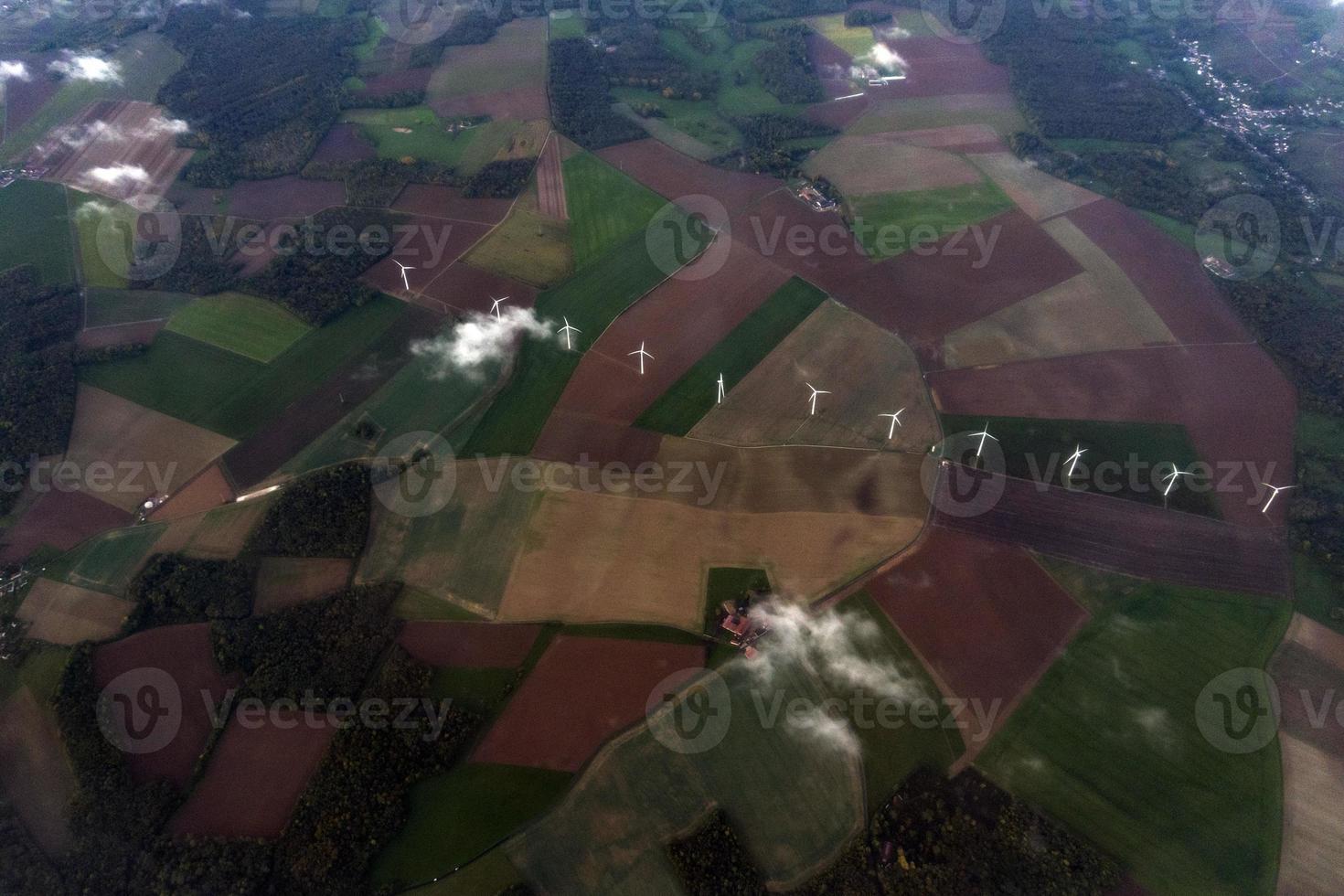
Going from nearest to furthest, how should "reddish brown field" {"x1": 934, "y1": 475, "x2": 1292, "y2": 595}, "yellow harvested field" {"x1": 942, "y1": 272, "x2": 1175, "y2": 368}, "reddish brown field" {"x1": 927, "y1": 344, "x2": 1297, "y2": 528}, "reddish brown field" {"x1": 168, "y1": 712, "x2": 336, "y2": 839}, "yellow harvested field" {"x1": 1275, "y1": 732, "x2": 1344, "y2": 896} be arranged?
"yellow harvested field" {"x1": 1275, "y1": 732, "x2": 1344, "y2": 896} < "reddish brown field" {"x1": 168, "y1": 712, "x2": 336, "y2": 839} < "reddish brown field" {"x1": 934, "y1": 475, "x2": 1292, "y2": 595} < "reddish brown field" {"x1": 927, "y1": 344, "x2": 1297, "y2": 528} < "yellow harvested field" {"x1": 942, "y1": 272, "x2": 1175, "y2": 368}

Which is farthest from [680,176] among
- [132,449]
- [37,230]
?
[37,230]

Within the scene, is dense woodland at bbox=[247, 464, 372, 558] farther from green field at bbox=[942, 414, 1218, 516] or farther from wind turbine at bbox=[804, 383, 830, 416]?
green field at bbox=[942, 414, 1218, 516]

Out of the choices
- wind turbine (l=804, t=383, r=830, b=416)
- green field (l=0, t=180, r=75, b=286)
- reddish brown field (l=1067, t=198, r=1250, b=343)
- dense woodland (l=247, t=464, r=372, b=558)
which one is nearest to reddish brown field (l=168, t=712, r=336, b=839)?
dense woodland (l=247, t=464, r=372, b=558)

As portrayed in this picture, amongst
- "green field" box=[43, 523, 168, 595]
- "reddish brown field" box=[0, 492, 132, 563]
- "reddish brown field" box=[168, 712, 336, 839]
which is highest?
"reddish brown field" box=[0, 492, 132, 563]

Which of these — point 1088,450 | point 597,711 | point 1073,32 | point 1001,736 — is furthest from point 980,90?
point 597,711

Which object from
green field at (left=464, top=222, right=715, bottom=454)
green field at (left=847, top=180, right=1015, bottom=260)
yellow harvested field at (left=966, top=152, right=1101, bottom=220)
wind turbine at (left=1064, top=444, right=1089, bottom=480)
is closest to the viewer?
wind turbine at (left=1064, top=444, right=1089, bottom=480)

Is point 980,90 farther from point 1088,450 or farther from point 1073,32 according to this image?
point 1088,450

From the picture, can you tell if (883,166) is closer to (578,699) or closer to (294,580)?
(578,699)
